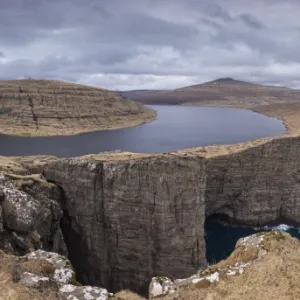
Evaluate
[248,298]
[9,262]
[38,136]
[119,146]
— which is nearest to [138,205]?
[9,262]

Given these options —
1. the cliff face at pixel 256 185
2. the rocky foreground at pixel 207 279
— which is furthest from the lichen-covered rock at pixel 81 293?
the cliff face at pixel 256 185

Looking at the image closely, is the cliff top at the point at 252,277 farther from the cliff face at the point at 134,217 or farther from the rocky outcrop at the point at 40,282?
the cliff face at the point at 134,217

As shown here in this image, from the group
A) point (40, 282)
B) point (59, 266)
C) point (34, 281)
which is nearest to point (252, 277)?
point (40, 282)

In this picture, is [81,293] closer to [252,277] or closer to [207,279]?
[207,279]

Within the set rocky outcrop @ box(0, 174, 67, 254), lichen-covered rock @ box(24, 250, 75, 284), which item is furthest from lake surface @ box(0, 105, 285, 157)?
lichen-covered rock @ box(24, 250, 75, 284)

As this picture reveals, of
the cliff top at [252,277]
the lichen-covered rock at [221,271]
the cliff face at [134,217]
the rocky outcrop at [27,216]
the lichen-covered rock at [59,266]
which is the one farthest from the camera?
the cliff face at [134,217]

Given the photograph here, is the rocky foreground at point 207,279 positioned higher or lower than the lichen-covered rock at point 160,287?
higher

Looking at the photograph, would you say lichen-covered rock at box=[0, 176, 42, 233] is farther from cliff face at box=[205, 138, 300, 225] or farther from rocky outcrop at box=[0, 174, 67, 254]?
cliff face at box=[205, 138, 300, 225]
